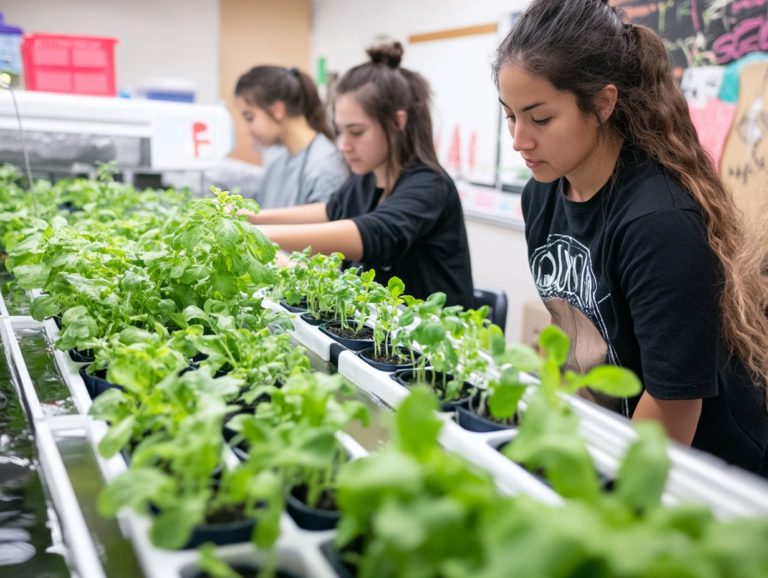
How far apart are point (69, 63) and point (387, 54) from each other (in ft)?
4.42

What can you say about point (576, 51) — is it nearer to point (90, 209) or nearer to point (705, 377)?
point (705, 377)

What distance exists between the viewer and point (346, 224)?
182 centimetres

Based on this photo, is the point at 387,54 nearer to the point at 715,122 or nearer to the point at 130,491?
the point at 715,122

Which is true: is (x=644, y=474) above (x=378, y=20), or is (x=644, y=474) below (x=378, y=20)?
below

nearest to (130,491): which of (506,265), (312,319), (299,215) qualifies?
(312,319)

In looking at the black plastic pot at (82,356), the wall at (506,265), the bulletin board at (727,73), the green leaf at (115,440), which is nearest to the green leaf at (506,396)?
the green leaf at (115,440)

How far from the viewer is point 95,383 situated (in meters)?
0.97

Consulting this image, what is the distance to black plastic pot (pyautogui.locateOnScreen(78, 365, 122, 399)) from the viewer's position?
962 millimetres

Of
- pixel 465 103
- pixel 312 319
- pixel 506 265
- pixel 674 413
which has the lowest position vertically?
pixel 506 265

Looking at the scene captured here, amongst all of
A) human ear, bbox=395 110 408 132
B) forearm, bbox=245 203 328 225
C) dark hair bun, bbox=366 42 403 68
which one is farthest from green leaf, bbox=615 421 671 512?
forearm, bbox=245 203 328 225

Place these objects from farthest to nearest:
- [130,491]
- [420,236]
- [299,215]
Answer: [299,215] → [420,236] → [130,491]

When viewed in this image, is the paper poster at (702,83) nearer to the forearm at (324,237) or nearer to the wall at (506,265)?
the wall at (506,265)

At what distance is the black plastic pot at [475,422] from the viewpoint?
83 cm

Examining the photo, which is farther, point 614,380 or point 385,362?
point 385,362
